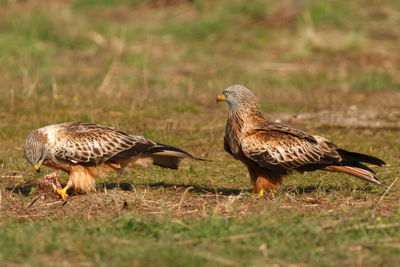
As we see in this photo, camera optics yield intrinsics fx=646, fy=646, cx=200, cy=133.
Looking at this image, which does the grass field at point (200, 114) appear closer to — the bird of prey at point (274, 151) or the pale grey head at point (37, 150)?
the bird of prey at point (274, 151)

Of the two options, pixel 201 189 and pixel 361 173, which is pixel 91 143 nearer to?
pixel 201 189

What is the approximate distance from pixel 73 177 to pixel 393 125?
6.45 meters

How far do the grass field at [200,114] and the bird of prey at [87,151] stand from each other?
338 mm

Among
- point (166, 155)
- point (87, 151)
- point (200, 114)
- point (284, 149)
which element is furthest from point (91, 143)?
point (200, 114)

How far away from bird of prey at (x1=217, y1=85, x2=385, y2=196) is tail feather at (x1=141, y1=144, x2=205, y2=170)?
57 centimetres

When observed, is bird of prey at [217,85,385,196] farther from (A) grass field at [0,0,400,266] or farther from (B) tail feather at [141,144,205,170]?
(B) tail feather at [141,144,205,170]

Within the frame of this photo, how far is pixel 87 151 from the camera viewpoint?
7.36 m

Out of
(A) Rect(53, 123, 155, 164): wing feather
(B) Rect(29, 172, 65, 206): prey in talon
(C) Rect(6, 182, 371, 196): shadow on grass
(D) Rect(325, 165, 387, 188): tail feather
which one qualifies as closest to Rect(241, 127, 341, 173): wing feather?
(D) Rect(325, 165, 387, 188): tail feather

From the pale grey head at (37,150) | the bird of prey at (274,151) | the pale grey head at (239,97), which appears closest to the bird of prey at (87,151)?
the pale grey head at (37,150)

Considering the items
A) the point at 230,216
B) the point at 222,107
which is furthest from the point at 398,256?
the point at 222,107

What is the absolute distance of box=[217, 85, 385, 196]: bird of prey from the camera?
7.03m

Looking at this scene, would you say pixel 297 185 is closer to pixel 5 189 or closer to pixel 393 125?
pixel 5 189

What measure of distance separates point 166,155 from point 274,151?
1296 millimetres

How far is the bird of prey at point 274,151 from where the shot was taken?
703cm
